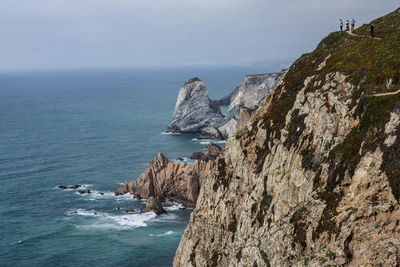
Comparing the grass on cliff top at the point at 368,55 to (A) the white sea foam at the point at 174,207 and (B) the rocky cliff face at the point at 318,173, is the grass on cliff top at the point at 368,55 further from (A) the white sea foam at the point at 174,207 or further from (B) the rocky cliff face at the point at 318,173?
(A) the white sea foam at the point at 174,207

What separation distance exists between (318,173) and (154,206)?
63796 mm

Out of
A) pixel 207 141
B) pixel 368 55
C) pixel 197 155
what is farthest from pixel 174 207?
pixel 207 141

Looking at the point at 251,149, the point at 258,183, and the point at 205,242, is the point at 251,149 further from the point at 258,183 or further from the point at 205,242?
the point at 205,242

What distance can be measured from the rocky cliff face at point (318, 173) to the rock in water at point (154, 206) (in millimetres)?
37806

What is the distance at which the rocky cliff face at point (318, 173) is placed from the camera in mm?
31969

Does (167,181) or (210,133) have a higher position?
Answer: (210,133)

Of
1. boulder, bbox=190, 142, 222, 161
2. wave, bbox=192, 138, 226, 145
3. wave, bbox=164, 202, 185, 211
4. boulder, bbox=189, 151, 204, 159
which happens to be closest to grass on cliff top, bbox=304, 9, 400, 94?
wave, bbox=164, 202, 185, 211

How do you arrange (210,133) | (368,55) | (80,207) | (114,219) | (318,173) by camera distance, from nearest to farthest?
1. (318,173)
2. (368,55)
3. (114,219)
4. (80,207)
5. (210,133)

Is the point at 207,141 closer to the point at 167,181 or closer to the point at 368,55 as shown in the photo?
the point at 167,181

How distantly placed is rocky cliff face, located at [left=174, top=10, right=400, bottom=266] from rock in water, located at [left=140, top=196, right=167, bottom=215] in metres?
37.8

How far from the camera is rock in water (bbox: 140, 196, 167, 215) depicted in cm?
9862

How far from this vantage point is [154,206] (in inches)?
3903

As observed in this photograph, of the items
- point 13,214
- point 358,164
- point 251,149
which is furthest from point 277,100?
point 13,214

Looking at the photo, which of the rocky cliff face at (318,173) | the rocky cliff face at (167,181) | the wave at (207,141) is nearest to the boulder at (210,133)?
the wave at (207,141)
